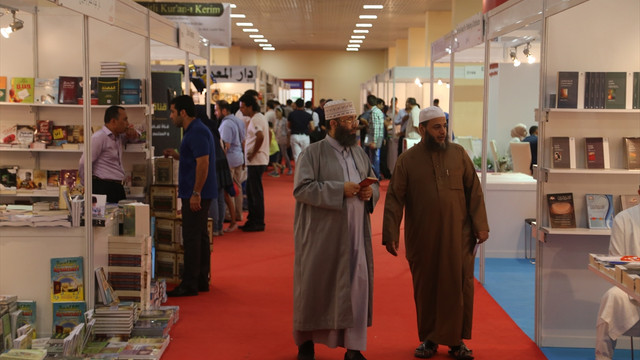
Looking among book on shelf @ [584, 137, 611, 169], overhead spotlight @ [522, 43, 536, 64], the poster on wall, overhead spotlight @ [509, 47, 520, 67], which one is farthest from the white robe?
overhead spotlight @ [509, 47, 520, 67]

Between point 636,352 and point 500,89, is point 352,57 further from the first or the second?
point 636,352

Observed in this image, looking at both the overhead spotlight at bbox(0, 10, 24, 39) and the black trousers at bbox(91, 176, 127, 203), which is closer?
the overhead spotlight at bbox(0, 10, 24, 39)

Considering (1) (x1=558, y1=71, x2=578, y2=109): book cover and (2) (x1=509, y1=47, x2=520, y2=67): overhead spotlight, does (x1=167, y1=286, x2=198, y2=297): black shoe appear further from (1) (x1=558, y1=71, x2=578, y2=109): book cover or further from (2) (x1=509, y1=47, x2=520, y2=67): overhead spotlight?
(2) (x1=509, y1=47, x2=520, y2=67): overhead spotlight

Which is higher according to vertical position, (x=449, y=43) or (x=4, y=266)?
(x=449, y=43)

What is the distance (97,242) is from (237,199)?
5077mm

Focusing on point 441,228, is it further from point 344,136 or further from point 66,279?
point 66,279

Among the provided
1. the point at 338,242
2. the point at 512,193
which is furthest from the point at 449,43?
the point at 338,242

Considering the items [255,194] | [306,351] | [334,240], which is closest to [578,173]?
[334,240]

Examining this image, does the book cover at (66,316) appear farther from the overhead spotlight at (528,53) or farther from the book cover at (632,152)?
the overhead spotlight at (528,53)

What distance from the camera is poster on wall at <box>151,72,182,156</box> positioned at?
8297 millimetres

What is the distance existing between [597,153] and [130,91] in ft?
12.8

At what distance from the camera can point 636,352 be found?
4863mm

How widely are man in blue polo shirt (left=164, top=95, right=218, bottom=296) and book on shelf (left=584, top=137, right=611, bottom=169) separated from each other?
9.41 feet

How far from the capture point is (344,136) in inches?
167
